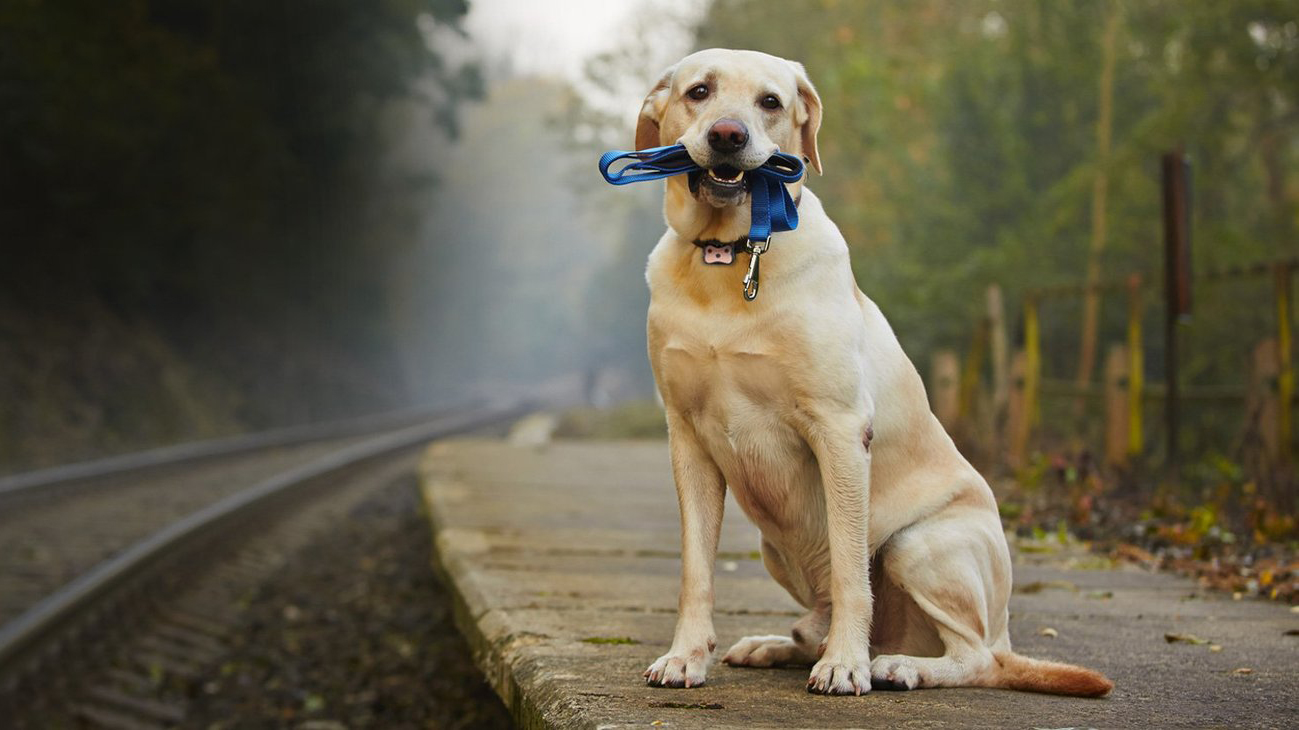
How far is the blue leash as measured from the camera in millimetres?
2461

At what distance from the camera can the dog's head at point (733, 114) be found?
2.37 meters

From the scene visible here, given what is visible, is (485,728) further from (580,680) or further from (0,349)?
(0,349)

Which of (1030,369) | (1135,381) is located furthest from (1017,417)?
(1135,381)

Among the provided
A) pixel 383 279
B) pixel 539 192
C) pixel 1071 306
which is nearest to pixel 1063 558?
pixel 1071 306

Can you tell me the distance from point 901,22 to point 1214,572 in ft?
58.8

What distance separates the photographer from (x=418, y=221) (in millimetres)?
32938

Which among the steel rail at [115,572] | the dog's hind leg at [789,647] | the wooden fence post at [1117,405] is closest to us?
the dog's hind leg at [789,647]

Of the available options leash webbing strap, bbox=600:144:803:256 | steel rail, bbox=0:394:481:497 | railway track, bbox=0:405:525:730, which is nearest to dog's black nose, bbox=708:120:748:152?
leash webbing strap, bbox=600:144:803:256

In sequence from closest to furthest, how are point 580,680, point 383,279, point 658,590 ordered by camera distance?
point 580,680
point 658,590
point 383,279

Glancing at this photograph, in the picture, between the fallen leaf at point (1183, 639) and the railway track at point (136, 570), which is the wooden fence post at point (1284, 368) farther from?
the railway track at point (136, 570)

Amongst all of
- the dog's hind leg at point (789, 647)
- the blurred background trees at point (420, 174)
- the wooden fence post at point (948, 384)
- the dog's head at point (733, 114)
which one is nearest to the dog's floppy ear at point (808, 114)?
the dog's head at point (733, 114)

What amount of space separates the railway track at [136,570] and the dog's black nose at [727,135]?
3763mm

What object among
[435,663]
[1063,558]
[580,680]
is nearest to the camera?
[580,680]

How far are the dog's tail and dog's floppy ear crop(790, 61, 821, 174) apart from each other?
1.19m
